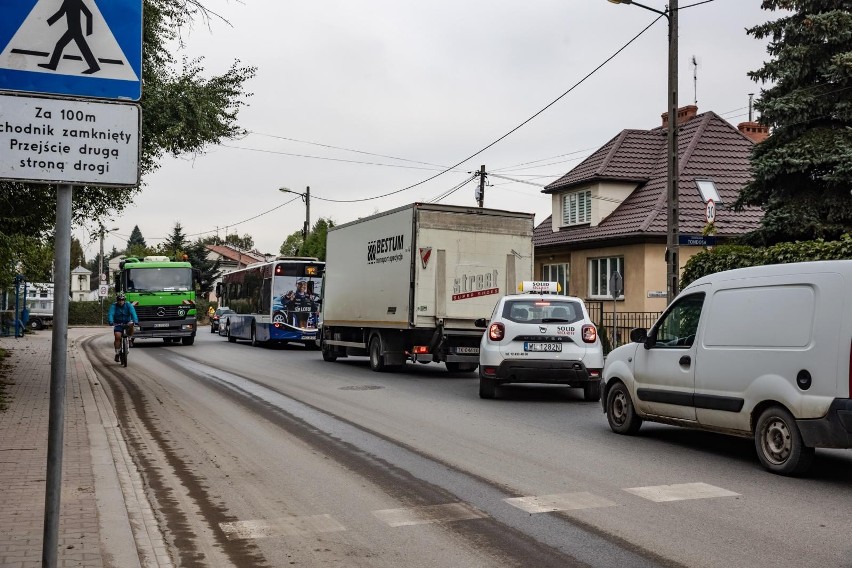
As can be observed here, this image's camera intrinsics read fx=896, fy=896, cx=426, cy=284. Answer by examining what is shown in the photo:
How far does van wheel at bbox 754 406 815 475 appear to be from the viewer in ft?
25.6

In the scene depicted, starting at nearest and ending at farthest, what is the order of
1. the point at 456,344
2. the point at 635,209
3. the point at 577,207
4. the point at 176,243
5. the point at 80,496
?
the point at 80,496 → the point at 456,344 → the point at 635,209 → the point at 577,207 → the point at 176,243

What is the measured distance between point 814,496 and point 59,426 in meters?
5.76

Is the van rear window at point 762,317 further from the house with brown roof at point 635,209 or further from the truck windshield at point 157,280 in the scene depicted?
the truck windshield at point 157,280

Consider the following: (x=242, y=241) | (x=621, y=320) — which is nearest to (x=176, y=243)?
(x=242, y=241)

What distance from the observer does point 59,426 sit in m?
4.00

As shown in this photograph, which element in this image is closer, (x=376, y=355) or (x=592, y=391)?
(x=592, y=391)

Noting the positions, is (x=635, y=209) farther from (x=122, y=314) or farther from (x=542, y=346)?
(x=542, y=346)

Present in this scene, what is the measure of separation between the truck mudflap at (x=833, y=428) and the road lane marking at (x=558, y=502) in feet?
6.70

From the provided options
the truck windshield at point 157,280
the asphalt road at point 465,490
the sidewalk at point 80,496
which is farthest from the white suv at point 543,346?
the truck windshield at point 157,280

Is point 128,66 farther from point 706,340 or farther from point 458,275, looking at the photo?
point 458,275

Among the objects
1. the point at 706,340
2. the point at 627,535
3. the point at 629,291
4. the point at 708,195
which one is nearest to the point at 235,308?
the point at 629,291

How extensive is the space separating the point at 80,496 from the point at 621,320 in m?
25.2

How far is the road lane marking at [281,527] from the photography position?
6.00 m

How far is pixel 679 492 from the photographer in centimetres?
725
